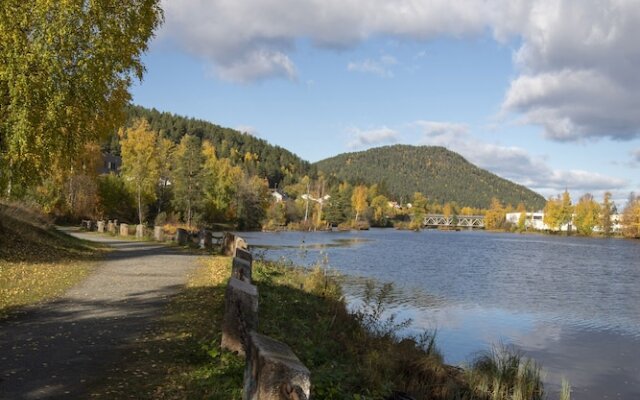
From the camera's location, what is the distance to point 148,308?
429 inches

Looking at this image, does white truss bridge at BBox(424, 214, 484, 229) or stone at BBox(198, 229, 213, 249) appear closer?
stone at BBox(198, 229, 213, 249)

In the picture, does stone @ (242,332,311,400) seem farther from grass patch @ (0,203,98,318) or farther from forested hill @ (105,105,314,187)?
forested hill @ (105,105,314,187)

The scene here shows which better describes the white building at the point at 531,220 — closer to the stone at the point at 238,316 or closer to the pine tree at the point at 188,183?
the pine tree at the point at 188,183

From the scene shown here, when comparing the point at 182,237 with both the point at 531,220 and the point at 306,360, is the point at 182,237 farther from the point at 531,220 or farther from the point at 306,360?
the point at 531,220

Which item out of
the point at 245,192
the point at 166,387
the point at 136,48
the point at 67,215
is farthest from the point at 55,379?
the point at 245,192

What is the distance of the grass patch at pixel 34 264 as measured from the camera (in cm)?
1182

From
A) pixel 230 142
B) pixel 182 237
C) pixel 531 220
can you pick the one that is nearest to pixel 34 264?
pixel 182 237

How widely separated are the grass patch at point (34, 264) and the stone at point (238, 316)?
16.1 ft

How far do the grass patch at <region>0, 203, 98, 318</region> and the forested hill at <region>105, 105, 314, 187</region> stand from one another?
431 feet

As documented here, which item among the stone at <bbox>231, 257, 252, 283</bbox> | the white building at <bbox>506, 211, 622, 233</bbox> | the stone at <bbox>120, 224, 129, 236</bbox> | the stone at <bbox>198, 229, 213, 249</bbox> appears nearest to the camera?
the stone at <bbox>231, 257, 252, 283</bbox>

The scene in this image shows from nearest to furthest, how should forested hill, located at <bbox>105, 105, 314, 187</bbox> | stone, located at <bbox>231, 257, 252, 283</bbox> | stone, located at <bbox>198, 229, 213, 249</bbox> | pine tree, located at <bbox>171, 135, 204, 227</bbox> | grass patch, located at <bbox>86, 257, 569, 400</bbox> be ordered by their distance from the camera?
grass patch, located at <bbox>86, 257, 569, 400</bbox> → stone, located at <bbox>231, 257, 252, 283</bbox> → stone, located at <bbox>198, 229, 213, 249</bbox> → pine tree, located at <bbox>171, 135, 204, 227</bbox> → forested hill, located at <bbox>105, 105, 314, 187</bbox>

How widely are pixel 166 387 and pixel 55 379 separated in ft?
4.34

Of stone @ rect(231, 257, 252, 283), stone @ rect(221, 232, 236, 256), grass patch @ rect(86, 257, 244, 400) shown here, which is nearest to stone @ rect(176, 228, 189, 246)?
stone @ rect(221, 232, 236, 256)

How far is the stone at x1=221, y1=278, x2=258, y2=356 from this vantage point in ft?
24.6
